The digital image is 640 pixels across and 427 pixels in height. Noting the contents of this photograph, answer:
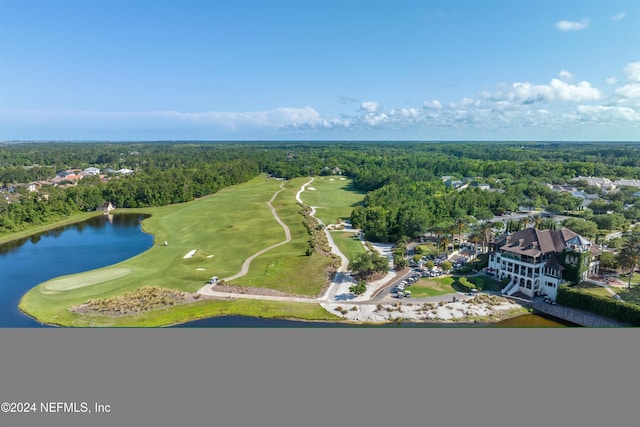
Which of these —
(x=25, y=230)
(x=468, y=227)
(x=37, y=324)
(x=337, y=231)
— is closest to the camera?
(x=37, y=324)

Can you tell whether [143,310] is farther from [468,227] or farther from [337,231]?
[468,227]

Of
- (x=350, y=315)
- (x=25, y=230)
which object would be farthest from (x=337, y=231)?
(x=25, y=230)

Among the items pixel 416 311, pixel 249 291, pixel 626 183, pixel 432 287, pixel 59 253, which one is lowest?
pixel 59 253

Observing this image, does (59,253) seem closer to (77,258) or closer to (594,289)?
(77,258)

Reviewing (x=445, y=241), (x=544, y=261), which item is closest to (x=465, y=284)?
(x=544, y=261)

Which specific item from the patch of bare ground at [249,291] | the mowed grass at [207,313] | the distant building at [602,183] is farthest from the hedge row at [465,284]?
the distant building at [602,183]

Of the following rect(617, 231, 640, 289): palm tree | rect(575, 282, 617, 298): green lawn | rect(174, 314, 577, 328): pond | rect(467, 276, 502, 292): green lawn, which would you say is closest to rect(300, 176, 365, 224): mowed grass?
A: rect(467, 276, 502, 292): green lawn
